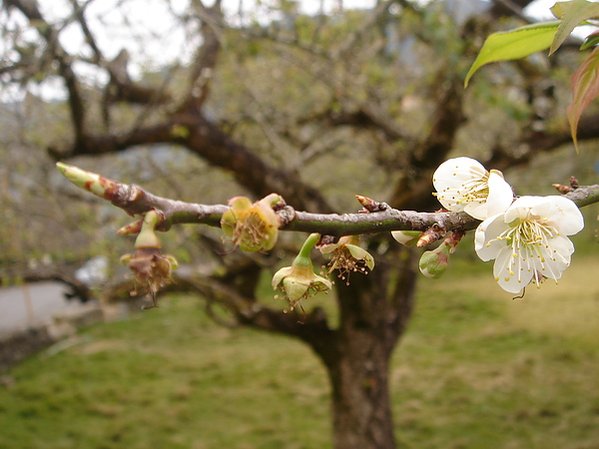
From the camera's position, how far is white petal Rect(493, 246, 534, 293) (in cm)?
75

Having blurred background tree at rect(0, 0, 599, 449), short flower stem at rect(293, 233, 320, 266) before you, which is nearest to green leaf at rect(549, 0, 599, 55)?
short flower stem at rect(293, 233, 320, 266)

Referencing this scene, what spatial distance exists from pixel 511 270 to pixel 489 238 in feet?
0.30

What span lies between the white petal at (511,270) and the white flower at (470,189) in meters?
0.08

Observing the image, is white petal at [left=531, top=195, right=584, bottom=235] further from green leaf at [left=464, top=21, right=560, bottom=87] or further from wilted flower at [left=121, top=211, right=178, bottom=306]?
wilted flower at [left=121, top=211, right=178, bottom=306]

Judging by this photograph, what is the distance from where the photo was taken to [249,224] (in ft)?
1.64

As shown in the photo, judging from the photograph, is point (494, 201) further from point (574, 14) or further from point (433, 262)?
point (574, 14)

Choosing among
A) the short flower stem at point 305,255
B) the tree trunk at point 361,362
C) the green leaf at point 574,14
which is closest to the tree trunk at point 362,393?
the tree trunk at point 361,362

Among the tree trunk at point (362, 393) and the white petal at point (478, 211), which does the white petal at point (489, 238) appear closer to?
the white petal at point (478, 211)

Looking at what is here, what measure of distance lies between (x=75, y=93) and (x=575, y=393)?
4469 mm

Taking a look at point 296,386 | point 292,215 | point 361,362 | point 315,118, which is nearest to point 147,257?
point 292,215

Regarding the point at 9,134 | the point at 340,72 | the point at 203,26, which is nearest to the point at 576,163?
the point at 340,72

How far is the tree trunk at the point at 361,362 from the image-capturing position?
129 inches

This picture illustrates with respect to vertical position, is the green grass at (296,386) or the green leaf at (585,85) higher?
the green grass at (296,386)

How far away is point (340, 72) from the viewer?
463 centimetres
